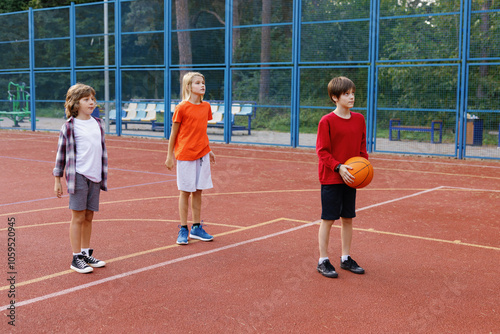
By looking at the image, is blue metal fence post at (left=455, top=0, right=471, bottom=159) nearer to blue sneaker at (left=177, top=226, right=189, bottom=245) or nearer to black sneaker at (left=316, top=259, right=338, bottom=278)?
blue sneaker at (left=177, top=226, right=189, bottom=245)

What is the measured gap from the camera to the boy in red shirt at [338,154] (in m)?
4.77

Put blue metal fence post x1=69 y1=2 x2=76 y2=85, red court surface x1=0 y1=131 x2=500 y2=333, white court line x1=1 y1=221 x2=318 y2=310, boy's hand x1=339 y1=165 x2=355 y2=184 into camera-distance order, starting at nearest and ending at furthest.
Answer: red court surface x1=0 y1=131 x2=500 y2=333 → white court line x1=1 y1=221 x2=318 y2=310 → boy's hand x1=339 y1=165 x2=355 y2=184 → blue metal fence post x1=69 y1=2 x2=76 y2=85

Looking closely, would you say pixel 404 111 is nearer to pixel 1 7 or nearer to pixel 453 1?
pixel 453 1

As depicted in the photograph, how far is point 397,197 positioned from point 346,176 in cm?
428

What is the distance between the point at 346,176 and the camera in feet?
15.4

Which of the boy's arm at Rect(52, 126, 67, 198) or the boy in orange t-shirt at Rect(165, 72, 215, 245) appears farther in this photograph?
the boy in orange t-shirt at Rect(165, 72, 215, 245)

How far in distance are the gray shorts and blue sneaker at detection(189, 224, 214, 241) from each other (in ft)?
4.40

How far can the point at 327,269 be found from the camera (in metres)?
4.88

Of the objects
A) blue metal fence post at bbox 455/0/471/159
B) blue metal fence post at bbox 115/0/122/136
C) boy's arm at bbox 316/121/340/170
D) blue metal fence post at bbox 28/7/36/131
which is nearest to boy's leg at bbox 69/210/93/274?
boy's arm at bbox 316/121/340/170

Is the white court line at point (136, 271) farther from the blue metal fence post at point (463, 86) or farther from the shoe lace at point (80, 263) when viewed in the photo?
the blue metal fence post at point (463, 86)

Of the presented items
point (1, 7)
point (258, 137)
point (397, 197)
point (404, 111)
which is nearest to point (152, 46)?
point (258, 137)

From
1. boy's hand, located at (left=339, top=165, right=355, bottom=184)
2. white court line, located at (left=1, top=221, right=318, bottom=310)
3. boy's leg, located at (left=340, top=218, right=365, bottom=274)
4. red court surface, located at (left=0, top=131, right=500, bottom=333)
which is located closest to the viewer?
red court surface, located at (left=0, top=131, right=500, bottom=333)

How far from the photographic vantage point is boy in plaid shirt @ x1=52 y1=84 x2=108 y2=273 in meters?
4.88

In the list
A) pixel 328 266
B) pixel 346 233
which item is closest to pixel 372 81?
pixel 346 233
